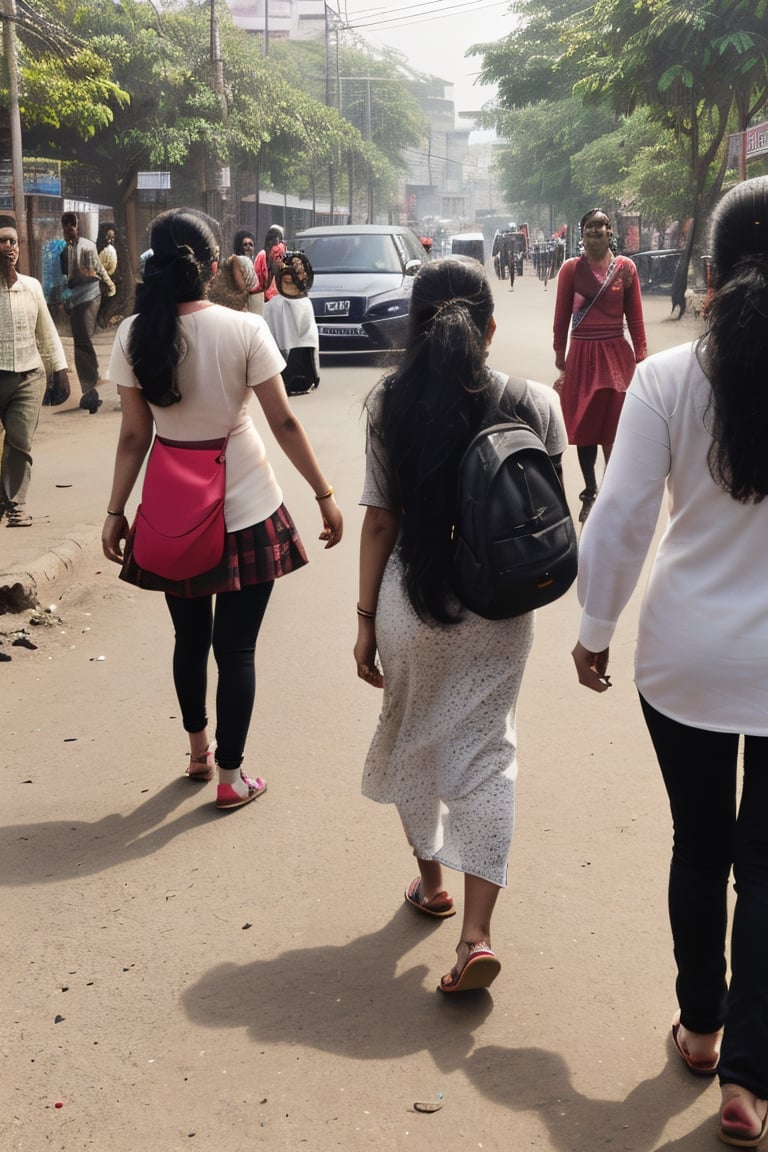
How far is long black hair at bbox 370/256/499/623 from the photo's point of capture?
284cm

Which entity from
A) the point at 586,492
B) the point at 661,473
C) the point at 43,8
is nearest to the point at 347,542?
the point at 586,492

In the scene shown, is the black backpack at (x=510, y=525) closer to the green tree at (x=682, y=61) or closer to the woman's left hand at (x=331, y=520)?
the woman's left hand at (x=331, y=520)

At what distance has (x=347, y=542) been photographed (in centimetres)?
803

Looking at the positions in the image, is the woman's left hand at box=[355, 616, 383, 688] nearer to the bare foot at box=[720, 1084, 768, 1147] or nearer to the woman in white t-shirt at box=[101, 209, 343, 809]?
the woman in white t-shirt at box=[101, 209, 343, 809]

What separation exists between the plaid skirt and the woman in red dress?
391cm

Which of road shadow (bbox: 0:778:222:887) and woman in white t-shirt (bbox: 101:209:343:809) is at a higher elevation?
woman in white t-shirt (bbox: 101:209:343:809)

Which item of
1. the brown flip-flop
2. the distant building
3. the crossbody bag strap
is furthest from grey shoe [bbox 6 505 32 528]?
the distant building

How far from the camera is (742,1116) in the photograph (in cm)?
239

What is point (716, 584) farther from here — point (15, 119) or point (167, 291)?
point (15, 119)

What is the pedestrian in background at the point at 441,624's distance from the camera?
9.37 feet

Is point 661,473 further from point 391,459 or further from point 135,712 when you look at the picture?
point 135,712

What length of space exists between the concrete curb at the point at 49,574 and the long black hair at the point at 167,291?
2776 mm

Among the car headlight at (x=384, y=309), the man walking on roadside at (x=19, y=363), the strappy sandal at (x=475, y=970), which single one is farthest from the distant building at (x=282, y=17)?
the strappy sandal at (x=475, y=970)

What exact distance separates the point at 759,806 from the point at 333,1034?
107 cm
